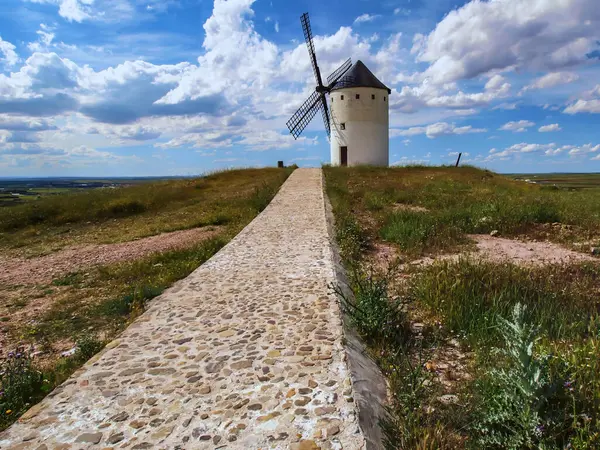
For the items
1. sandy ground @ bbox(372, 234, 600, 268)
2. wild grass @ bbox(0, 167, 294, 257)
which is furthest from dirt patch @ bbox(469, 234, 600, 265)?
wild grass @ bbox(0, 167, 294, 257)

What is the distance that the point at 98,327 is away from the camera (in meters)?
5.29

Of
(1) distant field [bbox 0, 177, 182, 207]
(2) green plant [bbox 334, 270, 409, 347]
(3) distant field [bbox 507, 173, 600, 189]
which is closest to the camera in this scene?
(2) green plant [bbox 334, 270, 409, 347]

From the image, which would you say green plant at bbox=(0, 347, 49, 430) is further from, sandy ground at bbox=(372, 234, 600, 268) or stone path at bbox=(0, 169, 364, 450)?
sandy ground at bbox=(372, 234, 600, 268)

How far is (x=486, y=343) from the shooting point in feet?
13.5

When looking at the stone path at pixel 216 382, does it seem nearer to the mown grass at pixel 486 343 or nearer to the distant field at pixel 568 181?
the mown grass at pixel 486 343

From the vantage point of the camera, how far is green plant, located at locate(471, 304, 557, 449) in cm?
255

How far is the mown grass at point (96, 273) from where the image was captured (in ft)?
13.1

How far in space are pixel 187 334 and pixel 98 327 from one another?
185 cm

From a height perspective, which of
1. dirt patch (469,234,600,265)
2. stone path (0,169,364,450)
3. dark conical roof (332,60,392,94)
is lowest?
stone path (0,169,364,450)

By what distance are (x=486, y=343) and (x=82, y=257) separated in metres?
9.38

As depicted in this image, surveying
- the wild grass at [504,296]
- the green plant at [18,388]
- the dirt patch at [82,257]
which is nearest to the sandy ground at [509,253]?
the wild grass at [504,296]

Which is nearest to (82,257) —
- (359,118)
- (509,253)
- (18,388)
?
(18,388)

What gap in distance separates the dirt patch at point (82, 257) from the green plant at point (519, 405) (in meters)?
7.91

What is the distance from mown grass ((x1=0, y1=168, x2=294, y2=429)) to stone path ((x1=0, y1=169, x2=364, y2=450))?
0.54m
